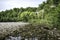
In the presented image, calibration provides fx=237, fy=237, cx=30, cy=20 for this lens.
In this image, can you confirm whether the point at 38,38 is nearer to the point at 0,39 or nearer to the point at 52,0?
the point at 0,39

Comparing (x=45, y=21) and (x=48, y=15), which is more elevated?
(x=48, y=15)

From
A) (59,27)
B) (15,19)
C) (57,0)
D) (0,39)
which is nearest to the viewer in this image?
(0,39)

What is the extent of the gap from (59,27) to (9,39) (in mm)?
4324

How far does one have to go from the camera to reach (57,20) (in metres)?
11.7

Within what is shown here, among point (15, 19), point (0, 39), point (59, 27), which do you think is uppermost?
point (0, 39)

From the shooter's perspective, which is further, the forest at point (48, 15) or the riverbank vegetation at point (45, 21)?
the forest at point (48, 15)

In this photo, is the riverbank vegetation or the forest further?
the forest

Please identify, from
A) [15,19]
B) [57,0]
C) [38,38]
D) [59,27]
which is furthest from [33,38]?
[15,19]

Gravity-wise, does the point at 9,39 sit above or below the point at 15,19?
above

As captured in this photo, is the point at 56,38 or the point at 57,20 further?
the point at 57,20

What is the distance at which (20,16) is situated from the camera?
26297 mm

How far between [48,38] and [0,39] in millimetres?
1664

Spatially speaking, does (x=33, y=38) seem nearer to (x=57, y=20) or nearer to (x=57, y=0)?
(x=57, y=20)

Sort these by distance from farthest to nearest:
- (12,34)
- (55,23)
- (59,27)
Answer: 1. (55,23)
2. (59,27)
3. (12,34)
